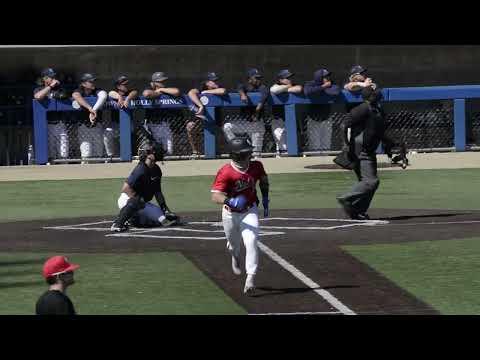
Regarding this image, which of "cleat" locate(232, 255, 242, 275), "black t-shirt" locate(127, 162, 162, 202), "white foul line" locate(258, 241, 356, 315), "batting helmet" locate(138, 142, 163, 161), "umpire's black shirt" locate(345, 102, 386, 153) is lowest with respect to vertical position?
"white foul line" locate(258, 241, 356, 315)

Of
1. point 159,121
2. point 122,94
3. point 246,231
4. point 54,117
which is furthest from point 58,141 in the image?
point 246,231

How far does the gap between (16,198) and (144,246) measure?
6.96 metres

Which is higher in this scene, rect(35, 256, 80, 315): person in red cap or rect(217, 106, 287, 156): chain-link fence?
rect(217, 106, 287, 156): chain-link fence

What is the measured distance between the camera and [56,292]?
30.5 feet

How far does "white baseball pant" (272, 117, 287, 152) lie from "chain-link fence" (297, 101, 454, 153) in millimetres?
369

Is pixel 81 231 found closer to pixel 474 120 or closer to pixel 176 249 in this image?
pixel 176 249

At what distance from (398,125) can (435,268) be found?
14.5m

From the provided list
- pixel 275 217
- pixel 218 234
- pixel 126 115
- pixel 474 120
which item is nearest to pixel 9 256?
pixel 218 234

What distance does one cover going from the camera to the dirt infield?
12.8 meters

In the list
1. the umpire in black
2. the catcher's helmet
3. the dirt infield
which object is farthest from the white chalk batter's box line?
the catcher's helmet

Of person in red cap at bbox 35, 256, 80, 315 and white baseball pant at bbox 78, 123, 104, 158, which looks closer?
person in red cap at bbox 35, 256, 80, 315

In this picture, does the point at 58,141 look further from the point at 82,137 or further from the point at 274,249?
the point at 274,249

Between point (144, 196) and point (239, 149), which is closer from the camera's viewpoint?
point (239, 149)

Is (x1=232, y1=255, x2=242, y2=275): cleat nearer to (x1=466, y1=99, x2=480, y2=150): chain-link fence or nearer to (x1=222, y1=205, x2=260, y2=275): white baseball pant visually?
(x1=222, y1=205, x2=260, y2=275): white baseball pant
